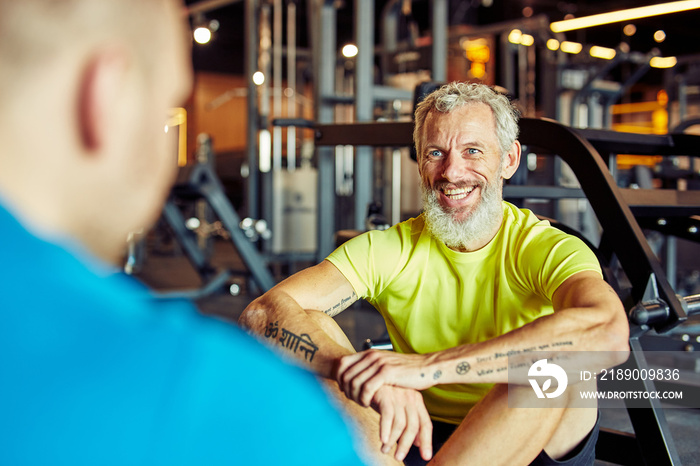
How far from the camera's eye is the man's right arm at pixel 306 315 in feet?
4.46

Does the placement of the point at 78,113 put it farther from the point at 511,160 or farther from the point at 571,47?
the point at 571,47

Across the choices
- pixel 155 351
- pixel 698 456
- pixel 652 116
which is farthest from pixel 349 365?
pixel 652 116

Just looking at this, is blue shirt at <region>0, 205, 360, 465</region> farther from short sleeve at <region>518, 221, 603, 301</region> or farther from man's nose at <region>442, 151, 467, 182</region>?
man's nose at <region>442, 151, 467, 182</region>

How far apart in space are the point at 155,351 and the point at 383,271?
1297 mm

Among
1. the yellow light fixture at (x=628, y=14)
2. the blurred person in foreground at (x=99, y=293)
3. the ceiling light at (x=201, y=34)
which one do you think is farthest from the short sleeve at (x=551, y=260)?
the ceiling light at (x=201, y=34)

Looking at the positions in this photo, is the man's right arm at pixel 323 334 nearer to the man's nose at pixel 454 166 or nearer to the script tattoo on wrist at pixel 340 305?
the script tattoo on wrist at pixel 340 305

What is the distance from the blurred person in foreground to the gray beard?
4.05 ft

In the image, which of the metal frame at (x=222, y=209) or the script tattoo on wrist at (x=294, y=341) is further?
the metal frame at (x=222, y=209)

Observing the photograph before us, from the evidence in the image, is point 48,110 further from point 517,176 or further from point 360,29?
point 360,29

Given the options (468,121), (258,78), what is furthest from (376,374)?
(258,78)

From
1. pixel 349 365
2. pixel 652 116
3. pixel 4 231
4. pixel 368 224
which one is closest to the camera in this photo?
pixel 4 231

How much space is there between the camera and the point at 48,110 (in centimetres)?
39

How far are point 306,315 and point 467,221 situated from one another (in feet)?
1.51

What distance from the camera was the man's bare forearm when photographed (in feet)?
4.40
